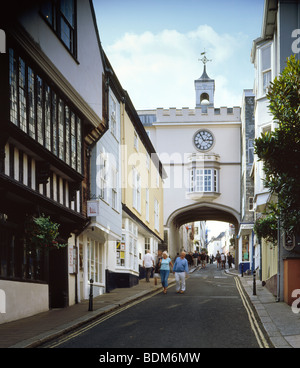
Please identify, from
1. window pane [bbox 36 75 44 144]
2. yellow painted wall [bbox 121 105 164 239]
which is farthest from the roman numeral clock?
window pane [bbox 36 75 44 144]

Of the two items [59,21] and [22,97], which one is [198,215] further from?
[22,97]

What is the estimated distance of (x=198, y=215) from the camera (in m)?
55.6

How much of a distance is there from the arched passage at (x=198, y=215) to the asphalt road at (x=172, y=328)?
30.0 meters

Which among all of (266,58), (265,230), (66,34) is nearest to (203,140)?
(266,58)

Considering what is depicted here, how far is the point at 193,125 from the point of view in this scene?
47.6m

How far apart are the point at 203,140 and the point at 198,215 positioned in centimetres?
1045

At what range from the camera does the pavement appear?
1046 cm

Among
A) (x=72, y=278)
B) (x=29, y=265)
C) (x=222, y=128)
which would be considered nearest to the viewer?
(x=29, y=265)

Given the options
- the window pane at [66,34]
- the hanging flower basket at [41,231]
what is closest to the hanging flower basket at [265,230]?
the hanging flower basket at [41,231]

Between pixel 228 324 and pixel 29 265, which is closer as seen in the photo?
pixel 228 324

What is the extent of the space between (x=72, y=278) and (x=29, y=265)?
3.18 m

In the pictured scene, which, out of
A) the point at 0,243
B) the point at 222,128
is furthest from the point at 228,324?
the point at 222,128
